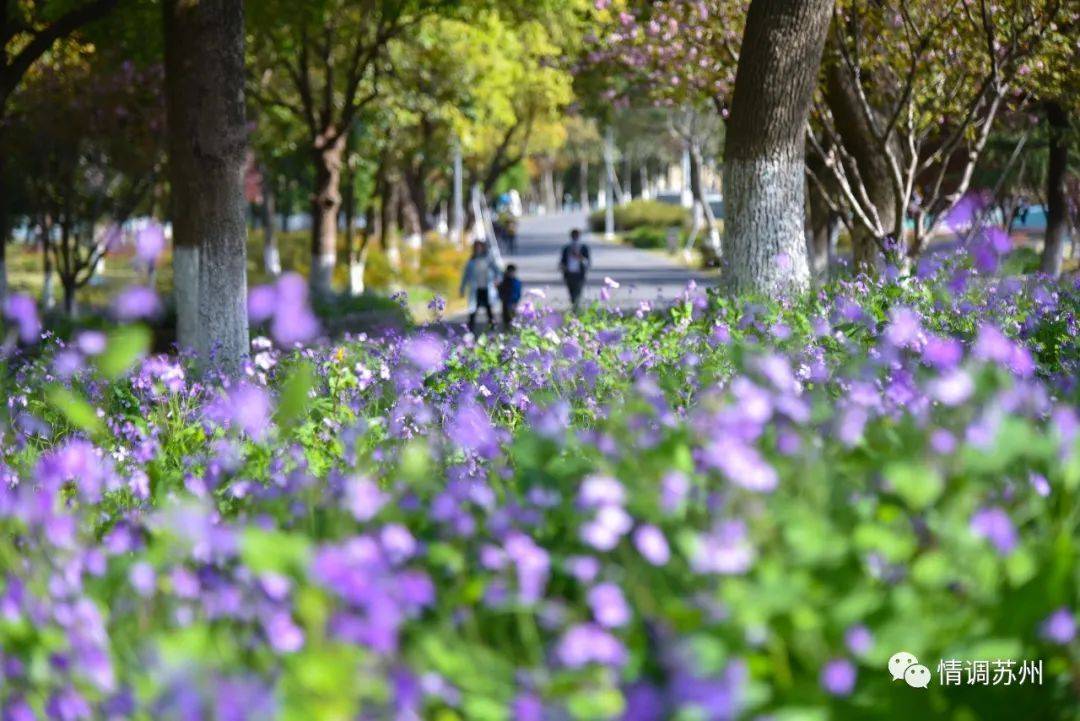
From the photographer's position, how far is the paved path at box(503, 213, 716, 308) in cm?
2994

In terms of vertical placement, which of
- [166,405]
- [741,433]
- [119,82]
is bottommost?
[166,405]

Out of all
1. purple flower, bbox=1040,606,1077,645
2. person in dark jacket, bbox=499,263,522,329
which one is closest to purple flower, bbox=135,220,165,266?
purple flower, bbox=1040,606,1077,645

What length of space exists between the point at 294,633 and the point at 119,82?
946 inches

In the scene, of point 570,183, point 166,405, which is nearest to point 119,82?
point 166,405

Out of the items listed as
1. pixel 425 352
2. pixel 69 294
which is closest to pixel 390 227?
pixel 69 294

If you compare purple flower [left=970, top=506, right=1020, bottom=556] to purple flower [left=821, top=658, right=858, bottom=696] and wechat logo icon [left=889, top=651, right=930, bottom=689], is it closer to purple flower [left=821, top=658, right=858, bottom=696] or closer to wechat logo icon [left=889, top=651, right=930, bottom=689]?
wechat logo icon [left=889, top=651, right=930, bottom=689]

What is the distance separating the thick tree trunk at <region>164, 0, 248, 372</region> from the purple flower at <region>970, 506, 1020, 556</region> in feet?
29.9

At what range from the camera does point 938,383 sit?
2.98m

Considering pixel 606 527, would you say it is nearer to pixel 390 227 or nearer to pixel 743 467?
pixel 743 467

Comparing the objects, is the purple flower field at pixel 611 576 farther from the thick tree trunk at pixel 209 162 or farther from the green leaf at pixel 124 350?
the thick tree trunk at pixel 209 162

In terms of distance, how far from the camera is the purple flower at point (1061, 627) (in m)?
2.56

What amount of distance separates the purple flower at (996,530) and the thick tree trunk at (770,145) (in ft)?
→ 26.5

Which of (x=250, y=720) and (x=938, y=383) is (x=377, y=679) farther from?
(x=938, y=383)

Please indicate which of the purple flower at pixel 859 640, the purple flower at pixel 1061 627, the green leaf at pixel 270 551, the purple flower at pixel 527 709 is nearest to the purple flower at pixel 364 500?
the green leaf at pixel 270 551
